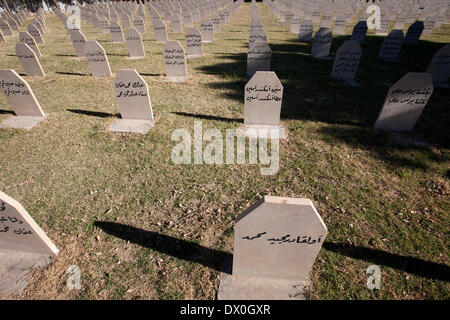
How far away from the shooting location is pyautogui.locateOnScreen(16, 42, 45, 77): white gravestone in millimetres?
Answer: 7438

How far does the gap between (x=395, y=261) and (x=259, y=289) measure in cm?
179

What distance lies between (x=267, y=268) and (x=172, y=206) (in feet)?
5.73

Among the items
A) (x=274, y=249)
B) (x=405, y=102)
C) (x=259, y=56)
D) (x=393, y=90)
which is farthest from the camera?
(x=259, y=56)

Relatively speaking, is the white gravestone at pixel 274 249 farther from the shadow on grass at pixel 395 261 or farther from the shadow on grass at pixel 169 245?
the shadow on grass at pixel 395 261

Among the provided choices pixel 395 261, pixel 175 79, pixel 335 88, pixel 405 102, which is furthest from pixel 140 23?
pixel 395 261

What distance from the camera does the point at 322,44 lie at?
9.97 metres

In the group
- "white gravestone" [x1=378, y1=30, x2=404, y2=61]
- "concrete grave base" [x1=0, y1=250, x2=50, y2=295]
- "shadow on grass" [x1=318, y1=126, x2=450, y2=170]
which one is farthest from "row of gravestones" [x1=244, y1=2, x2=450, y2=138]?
"concrete grave base" [x1=0, y1=250, x2=50, y2=295]

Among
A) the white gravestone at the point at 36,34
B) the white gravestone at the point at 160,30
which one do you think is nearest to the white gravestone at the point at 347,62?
the white gravestone at the point at 160,30

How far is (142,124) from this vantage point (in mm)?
5477

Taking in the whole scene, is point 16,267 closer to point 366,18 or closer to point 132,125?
point 132,125

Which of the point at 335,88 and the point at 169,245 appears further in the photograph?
the point at 335,88

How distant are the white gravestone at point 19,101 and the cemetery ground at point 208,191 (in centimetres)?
27
